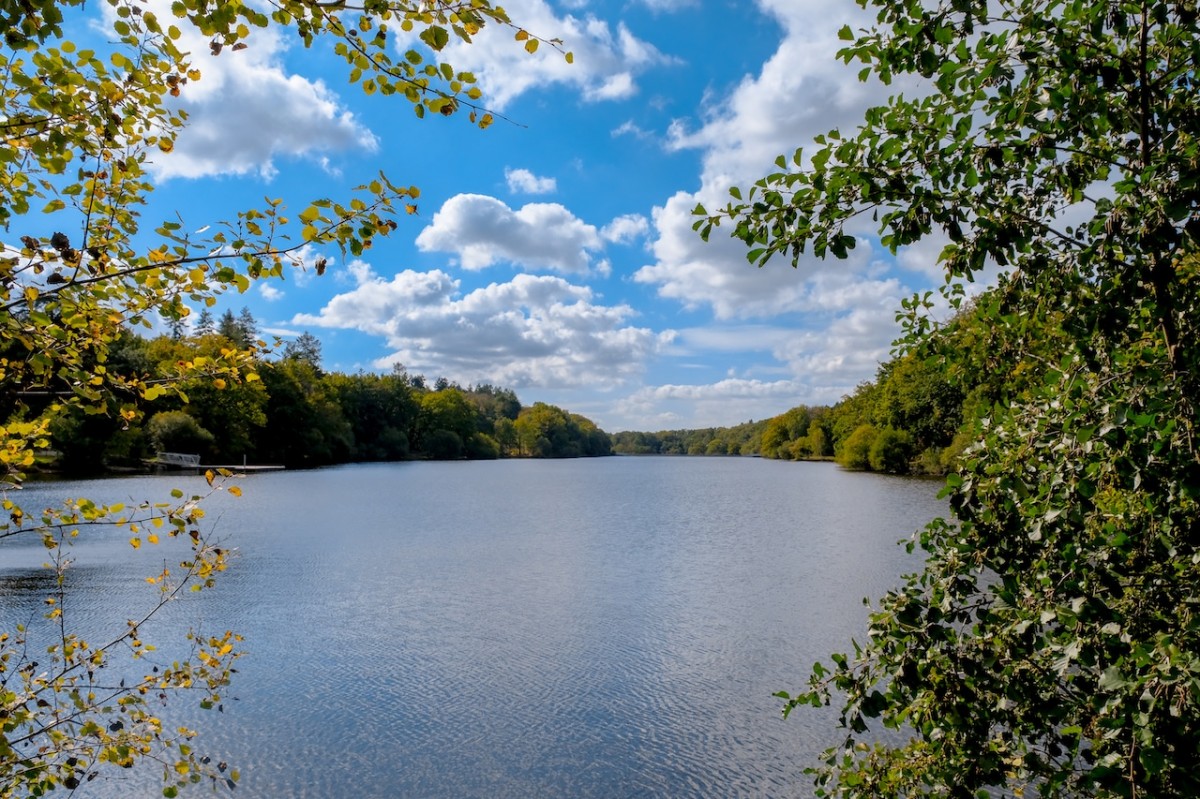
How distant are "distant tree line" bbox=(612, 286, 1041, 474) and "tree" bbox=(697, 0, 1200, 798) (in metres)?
0.41

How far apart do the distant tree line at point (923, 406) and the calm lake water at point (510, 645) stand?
4.42 m

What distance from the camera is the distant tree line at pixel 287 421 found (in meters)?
19.6

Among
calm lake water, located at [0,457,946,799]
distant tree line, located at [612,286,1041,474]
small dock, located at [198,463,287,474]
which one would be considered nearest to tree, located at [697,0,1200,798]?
distant tree line, located at [612,286,1041,474]

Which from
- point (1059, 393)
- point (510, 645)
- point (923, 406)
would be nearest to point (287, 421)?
point (923, 406)

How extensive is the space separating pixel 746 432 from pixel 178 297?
629 feet

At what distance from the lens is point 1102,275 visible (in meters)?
2.42

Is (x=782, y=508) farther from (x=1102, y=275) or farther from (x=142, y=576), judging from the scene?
(x=1102, y=275)

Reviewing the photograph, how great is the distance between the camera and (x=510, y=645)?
1138cm

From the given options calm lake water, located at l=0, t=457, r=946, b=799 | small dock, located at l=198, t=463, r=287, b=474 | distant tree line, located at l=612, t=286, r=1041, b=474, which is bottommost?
calm lake water, located at l=0, t=457, r=946, b=799

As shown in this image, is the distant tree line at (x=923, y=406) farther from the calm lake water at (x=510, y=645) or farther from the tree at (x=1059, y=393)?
the calm lake water at (x=510, y=645)

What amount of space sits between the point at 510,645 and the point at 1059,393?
405 inches

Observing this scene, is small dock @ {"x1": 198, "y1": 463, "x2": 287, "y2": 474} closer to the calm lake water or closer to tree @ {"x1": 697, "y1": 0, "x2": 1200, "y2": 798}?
the calm lake water

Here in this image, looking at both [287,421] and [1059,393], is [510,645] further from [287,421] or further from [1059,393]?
[287,421]

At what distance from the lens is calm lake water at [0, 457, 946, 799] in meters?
7.46
